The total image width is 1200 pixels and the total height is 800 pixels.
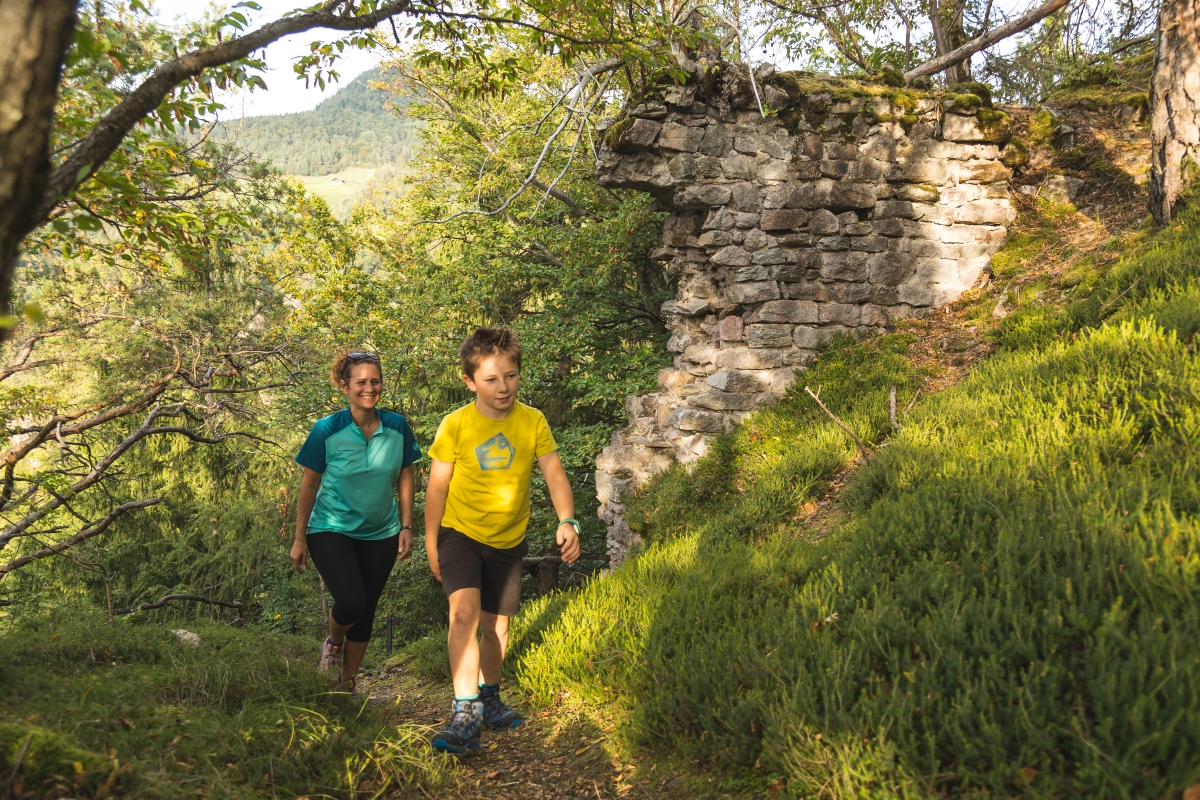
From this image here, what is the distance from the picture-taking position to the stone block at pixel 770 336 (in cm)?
694

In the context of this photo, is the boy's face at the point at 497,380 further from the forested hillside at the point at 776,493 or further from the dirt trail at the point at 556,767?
the dirt trail at the point at 556,767

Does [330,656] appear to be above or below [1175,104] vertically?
below

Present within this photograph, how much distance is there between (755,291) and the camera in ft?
22.7

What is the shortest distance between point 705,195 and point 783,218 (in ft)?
2.62

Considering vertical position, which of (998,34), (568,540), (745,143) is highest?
(998,34)

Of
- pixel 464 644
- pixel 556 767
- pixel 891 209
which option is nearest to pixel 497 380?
pixel 464 644

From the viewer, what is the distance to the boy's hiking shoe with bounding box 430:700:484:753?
3090 mm

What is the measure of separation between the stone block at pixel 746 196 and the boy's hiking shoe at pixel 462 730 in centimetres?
533

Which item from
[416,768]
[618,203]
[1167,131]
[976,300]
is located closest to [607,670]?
[416,768]

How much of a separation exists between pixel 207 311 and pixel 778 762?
18481 millimetres

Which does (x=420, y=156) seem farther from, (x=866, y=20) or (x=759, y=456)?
(x=759, y=456)

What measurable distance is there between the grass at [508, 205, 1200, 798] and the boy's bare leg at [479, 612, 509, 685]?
1.29 feet

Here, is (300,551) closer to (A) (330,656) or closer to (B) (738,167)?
(A) (330,656)

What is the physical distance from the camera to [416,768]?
114 inches
